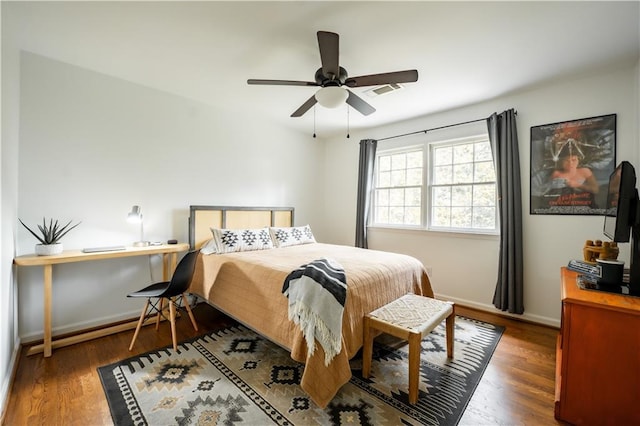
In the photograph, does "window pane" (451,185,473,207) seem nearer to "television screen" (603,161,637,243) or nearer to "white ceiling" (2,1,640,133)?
"white ceiling" (2,1,640,133)

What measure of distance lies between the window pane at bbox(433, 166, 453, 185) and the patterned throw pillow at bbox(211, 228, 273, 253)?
97.6 inches

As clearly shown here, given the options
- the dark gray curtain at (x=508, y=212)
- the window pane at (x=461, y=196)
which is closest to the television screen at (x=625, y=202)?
the dark gray curtain at (x=508, y=212)

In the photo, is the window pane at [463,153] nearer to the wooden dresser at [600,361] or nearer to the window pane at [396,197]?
the window pane at [396,197]

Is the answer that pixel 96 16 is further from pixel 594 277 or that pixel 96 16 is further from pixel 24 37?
pixel 594 277

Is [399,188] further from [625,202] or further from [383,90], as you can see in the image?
[625,202]

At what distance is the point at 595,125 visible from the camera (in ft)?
8.45

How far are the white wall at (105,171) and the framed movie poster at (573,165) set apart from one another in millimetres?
3707

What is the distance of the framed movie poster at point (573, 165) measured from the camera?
253cm

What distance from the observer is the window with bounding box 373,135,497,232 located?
3.34 m

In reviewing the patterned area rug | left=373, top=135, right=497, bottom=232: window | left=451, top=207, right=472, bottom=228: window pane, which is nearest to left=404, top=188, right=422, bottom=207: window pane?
left=373, top=135, right=497, bottom=232: window

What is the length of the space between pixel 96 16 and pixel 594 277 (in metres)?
3.88

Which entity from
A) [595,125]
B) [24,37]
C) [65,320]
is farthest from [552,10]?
[65,320]

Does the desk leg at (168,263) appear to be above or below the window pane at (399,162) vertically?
below

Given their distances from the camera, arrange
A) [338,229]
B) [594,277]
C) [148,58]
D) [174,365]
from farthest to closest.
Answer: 1. [338,229]
2. [148,58]
3. [174,365]
4. [594,277]
